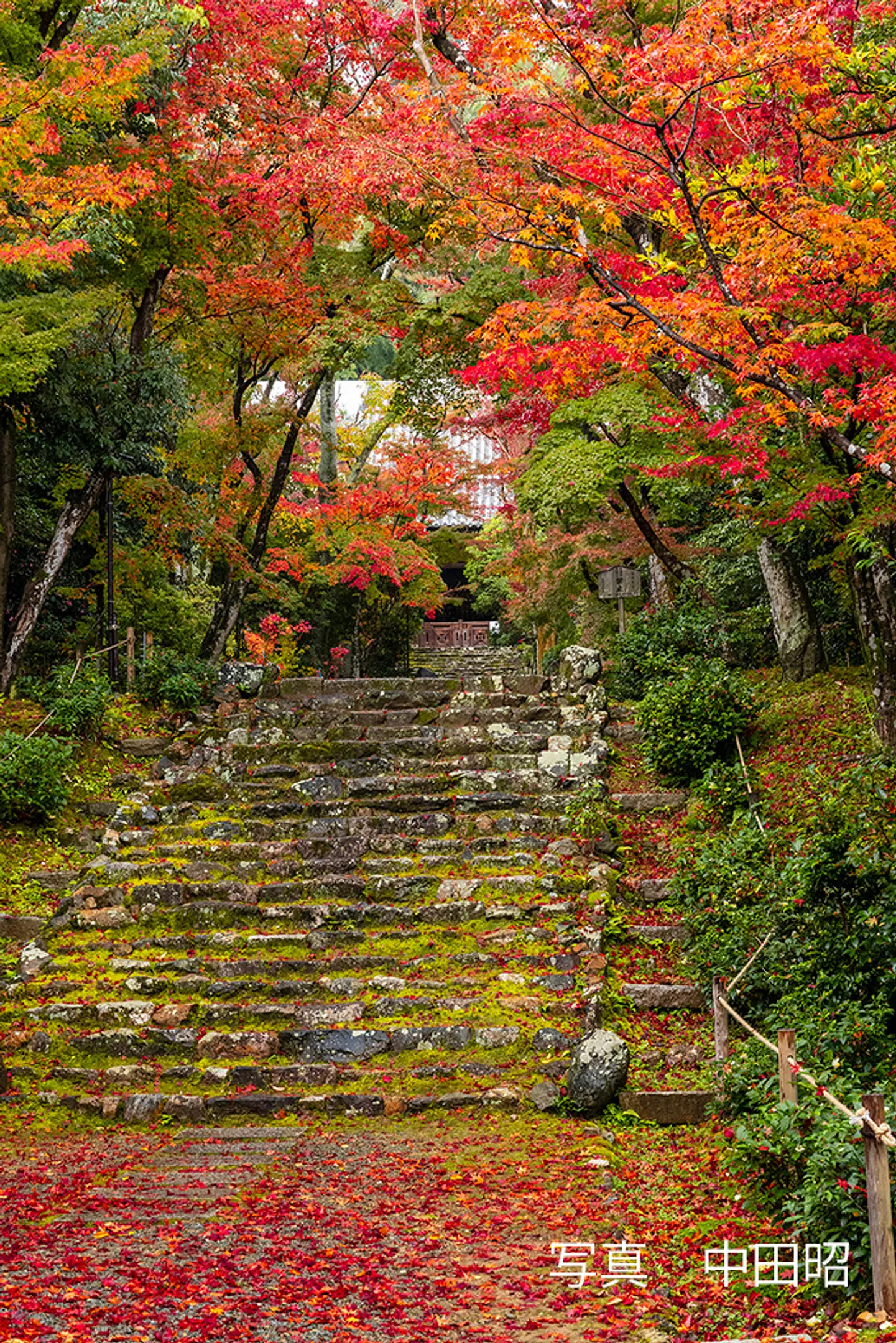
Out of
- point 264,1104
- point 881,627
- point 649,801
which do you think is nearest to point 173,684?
point 649,801

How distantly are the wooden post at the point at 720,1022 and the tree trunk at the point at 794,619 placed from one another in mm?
6758

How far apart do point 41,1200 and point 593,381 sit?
986 centimetres

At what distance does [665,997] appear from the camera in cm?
814

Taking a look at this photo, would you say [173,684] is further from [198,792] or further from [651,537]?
[651,537]

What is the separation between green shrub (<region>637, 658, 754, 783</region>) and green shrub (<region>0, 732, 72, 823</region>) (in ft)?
20.1

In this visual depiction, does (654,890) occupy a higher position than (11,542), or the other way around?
(11,542)

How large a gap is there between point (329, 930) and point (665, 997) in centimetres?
289

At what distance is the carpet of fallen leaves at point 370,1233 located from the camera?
13.7 feet

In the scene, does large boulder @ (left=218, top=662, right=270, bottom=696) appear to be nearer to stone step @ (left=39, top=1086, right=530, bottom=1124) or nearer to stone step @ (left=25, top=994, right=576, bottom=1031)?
stone step @ (left=25, top=994, right=576, bottom=1031)

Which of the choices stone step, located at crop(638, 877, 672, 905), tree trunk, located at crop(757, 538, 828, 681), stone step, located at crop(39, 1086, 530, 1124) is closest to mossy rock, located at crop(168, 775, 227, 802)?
stone step, located at crop(39, 1086, 530, 1124)

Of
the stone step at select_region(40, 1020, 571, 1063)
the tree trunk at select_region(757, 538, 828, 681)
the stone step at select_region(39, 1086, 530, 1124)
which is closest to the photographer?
the stone step at select_region(39, 1086, 530, 1124)

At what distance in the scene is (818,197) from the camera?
6770mm

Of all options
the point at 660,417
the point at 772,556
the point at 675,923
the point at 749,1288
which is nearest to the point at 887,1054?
the point at 749,1288

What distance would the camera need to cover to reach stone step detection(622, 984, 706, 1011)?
8125mm
